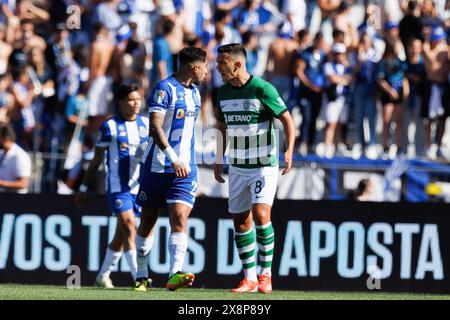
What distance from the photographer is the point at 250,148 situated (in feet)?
40.9

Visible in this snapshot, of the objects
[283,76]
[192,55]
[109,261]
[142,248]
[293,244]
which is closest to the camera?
[192,55]

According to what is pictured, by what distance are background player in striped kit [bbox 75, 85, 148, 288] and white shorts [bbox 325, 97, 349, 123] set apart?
21.0ft

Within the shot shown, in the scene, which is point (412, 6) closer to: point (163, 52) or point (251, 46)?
point (251, 46)

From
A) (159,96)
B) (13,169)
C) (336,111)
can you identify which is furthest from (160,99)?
(336,111)

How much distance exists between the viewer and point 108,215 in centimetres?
1539

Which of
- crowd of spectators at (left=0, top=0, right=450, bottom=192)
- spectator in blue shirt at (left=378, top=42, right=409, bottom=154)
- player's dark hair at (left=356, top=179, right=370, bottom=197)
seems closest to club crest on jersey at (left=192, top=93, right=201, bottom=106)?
player's dark hair at (left=356, top=179, right=370, bottom=197)

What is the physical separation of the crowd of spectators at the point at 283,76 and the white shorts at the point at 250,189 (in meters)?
7.15

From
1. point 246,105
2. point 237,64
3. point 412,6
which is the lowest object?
point 246,105

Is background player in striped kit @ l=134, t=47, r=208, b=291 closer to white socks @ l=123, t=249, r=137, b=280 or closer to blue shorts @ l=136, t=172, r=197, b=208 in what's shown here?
blue shorts @ l=136, t=172, r=197, b=208

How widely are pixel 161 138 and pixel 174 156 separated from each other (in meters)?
0.22

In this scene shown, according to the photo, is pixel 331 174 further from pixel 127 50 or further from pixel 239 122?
pixel 239 122

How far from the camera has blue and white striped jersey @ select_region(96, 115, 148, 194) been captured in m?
14.0

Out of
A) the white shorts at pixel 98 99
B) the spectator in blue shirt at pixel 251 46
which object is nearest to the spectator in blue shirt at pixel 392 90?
the spectator in blue shirt at pixel 251 46

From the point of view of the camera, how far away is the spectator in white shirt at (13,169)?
16.7 m
